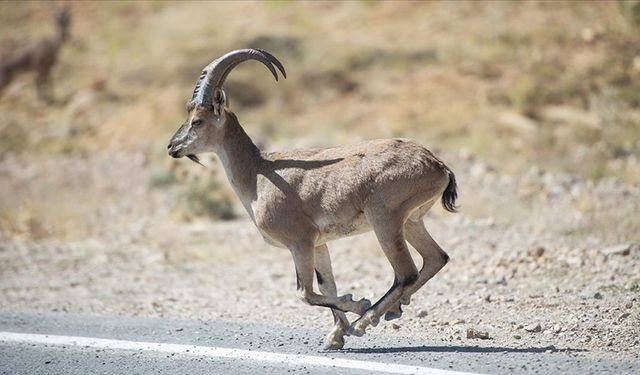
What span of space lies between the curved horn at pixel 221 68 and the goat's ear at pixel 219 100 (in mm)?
38

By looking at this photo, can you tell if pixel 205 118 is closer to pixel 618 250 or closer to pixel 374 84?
pixel 618 250

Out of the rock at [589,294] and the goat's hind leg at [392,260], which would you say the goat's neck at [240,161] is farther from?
the rock at [589,294]

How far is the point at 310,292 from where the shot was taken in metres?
7.44

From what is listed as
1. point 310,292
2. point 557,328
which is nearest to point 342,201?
point 310,292

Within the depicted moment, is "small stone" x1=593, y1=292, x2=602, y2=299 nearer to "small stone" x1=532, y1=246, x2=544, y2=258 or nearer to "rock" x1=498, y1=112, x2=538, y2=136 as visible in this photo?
"small stone" x1=532, y1=246, x2=544, y2=258

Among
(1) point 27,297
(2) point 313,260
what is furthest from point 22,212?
Result: (2) point 313,260

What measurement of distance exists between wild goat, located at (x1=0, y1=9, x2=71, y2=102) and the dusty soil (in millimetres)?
9525

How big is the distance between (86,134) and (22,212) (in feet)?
25.6

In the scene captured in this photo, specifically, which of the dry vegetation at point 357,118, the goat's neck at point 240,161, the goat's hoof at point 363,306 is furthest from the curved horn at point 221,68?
the dry vegetation at point 357,118

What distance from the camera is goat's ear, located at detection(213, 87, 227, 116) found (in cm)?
819

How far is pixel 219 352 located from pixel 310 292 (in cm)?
92

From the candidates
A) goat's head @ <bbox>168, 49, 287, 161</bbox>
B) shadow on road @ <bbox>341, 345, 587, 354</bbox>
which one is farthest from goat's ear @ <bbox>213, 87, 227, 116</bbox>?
shadow on road @ <bbox>341, 345, 587, 354</bbox>

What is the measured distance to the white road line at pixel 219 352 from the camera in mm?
6477

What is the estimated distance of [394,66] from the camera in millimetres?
23297
